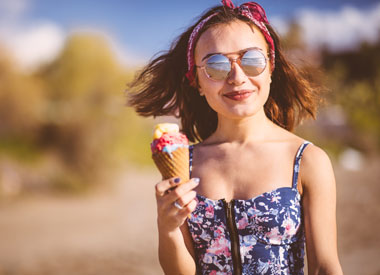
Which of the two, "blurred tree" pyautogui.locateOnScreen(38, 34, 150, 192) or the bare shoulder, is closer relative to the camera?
the bare shoulder

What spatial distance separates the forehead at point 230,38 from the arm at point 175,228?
80 centimetres

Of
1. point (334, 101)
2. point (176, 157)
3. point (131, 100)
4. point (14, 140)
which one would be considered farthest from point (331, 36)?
point (14, 140)

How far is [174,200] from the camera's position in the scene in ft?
5.78

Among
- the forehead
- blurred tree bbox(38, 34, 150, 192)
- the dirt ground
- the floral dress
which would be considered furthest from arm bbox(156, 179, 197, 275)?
blurred tree bbox(38, 34, 150, 192)

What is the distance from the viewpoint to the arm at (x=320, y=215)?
1887mm

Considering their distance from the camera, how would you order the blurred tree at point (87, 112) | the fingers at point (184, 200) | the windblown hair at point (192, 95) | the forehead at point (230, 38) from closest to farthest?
1. the fingers at point (184, 200)
2. the forehead at point (230, 38)
3. the windblown hair at point (192, 95)
4. the blurred tree at point (87, 112)

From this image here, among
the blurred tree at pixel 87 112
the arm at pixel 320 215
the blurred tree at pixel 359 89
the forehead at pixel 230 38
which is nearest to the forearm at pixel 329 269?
the arm at pixel 320 215

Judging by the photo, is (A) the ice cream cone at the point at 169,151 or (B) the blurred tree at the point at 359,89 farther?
(B) the blurred tree at the point at 359,89

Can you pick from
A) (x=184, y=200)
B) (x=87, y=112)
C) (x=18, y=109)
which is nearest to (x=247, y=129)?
(x=184, y=200)

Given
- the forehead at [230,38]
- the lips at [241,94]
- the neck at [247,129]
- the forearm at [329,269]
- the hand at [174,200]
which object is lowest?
the forearm at [329,269]

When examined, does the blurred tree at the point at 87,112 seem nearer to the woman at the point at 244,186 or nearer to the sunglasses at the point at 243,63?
the woman at the point at 244,186

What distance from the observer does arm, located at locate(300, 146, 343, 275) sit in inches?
74.3

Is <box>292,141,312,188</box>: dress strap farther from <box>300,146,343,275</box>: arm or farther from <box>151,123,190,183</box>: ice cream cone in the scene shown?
<box>151,123,190,183</box>: ice cream cone

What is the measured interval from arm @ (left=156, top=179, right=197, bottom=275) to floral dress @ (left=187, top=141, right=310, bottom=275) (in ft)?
0.38
